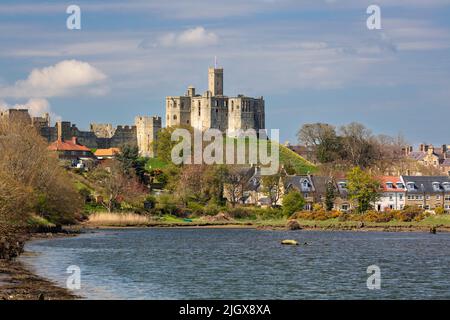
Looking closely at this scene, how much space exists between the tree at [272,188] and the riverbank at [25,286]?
6076 centimetres

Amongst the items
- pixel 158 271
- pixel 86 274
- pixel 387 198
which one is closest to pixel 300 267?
pixel 158 271

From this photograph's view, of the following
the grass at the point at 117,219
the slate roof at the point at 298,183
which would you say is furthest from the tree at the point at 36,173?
the slate roof at the point at 298,183

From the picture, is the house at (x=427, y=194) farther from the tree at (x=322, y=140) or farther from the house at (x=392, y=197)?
the tree at (x=322, y=140)

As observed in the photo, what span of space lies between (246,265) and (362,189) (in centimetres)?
4563

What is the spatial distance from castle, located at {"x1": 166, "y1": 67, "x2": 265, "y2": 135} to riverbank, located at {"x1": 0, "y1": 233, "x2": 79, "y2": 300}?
138 m

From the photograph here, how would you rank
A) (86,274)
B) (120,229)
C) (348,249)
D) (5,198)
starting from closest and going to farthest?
(86,274) < (5,198) < (348,249) < (120,229)

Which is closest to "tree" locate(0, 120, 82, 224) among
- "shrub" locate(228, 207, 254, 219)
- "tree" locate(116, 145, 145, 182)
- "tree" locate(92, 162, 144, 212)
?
"tree" locate(92, 162, 144, 212)

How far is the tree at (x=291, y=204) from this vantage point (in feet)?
321

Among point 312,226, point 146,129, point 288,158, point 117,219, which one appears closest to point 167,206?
point 117,219

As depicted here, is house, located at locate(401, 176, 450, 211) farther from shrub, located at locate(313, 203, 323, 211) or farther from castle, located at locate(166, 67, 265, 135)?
castle, located at locate(166, 67, 265, 135)

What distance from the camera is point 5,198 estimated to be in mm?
48688
